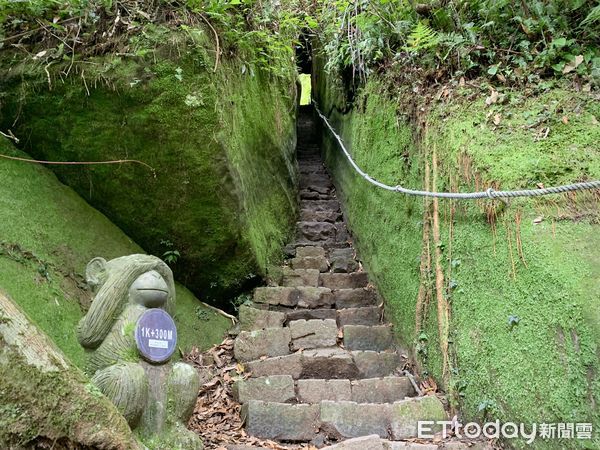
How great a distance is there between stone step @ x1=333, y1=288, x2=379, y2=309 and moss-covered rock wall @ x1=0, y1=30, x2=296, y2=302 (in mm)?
910

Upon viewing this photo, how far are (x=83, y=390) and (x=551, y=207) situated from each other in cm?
244

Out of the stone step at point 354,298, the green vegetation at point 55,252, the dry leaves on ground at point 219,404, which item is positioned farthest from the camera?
the stone step at point 354,298

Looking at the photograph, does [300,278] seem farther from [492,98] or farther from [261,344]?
[492,98]

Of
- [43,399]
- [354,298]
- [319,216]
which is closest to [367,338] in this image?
[354,298]

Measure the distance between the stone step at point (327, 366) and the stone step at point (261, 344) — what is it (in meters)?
0.17

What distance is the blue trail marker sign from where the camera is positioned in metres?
2.72

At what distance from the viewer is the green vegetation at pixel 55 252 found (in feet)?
11.8

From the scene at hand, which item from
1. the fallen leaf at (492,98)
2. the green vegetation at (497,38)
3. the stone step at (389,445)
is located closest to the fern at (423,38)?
the green vegetation at (497,38)

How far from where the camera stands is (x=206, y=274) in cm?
489

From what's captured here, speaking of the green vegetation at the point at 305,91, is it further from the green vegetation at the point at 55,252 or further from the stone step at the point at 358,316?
the green vegetation at the point at 55,252

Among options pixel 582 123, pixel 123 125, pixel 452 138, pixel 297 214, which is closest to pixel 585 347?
pixel 582 123

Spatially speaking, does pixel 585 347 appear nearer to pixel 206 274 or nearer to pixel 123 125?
pixel 206 274

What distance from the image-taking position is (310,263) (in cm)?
589

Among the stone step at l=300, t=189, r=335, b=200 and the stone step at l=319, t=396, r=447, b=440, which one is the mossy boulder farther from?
the stone step at l=300, t=189, r=335, b=200
